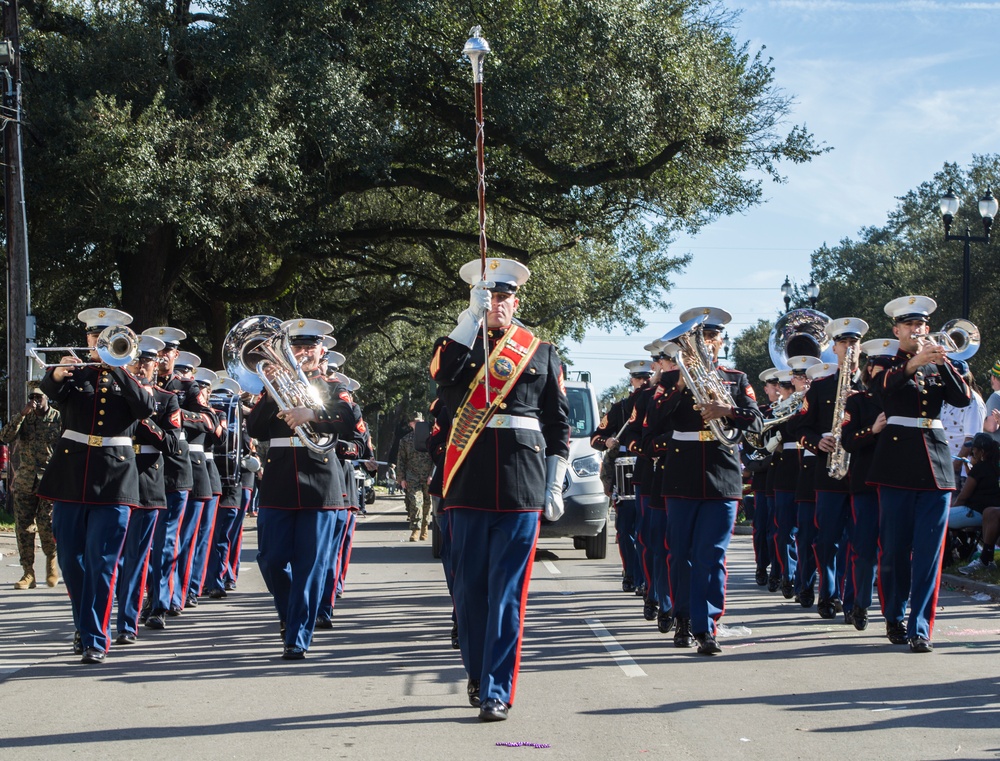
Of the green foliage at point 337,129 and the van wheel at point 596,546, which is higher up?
the green foliage at point 337,129

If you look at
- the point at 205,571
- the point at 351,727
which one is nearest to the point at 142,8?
the point at 205,571

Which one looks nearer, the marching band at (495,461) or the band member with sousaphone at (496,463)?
the band member with sousaphone at (496,463)

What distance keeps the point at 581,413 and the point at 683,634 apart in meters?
8.98

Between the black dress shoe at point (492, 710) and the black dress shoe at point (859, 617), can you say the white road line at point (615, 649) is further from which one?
the black dress shoe at point (859, 617)

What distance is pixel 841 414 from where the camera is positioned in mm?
10211

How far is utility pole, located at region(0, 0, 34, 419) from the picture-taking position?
18797 mm

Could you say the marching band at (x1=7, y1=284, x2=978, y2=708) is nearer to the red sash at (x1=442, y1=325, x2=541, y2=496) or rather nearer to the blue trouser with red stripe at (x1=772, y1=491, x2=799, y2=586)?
the red sash at (x1=442, y1=325, x2=541, y2=496)

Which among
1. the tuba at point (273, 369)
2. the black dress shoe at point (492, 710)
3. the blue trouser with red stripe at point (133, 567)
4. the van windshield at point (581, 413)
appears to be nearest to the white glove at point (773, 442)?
the tuba at point (273, 369)

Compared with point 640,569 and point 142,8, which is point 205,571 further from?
point 142,8

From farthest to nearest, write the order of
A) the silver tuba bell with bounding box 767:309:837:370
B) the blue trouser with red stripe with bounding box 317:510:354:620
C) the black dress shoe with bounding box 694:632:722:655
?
1. the silver tuba bell with bounding box 767:309:837:370
2. the blue trouser with red stripe with bounding box 317:510:354:620
3. the black dress shoe with bounding box 694:632:722:655

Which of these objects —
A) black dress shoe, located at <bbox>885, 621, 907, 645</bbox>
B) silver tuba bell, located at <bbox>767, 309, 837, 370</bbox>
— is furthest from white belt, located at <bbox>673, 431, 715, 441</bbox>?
silver tuba bell, located at <bbox>767, 309, 837, 370</bbox>

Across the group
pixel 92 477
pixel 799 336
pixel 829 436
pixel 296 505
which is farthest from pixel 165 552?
pixel 799 336

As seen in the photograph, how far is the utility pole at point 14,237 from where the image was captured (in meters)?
18.8

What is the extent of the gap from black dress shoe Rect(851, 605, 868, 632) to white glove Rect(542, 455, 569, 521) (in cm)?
368
